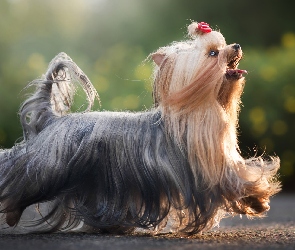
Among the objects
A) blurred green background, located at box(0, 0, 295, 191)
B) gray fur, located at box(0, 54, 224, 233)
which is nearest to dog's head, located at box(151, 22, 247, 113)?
gray fur, located at box(0, 54, 224, 233)

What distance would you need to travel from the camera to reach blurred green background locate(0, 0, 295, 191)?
9.88 m

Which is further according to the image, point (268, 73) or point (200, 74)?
point (268, 73)

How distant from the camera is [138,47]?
12242 millimetres

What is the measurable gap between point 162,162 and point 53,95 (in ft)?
3.40

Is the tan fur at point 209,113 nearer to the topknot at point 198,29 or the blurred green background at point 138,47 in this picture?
the topknot at point 198,29

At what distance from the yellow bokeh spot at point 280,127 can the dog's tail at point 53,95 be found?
5.18 m

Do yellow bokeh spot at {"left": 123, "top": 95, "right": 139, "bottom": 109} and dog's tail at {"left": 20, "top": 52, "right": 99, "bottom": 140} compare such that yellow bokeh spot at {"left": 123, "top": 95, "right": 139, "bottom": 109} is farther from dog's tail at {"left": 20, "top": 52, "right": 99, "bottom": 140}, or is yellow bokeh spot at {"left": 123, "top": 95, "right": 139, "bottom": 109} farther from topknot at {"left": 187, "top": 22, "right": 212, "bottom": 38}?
topknot at {"left": 187, "top": 22, "right": 212, "bottom": 38}

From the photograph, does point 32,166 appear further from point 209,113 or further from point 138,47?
point 138,47

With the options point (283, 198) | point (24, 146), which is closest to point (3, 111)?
point (283, 198)

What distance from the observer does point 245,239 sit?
14.6 ft

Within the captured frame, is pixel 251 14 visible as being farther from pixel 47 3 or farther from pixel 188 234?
pixel 188 234

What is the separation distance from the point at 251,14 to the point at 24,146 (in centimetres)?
1085

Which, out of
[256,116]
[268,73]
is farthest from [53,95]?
[268,73]

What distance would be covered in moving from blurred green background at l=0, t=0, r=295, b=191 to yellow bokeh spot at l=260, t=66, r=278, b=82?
1 centimetres
